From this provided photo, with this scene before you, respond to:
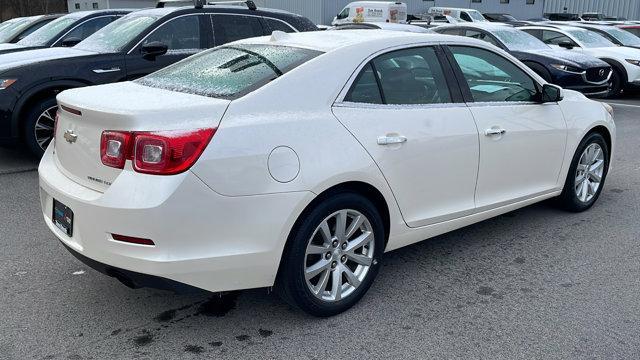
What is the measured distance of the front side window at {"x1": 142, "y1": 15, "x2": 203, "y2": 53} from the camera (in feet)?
22.6

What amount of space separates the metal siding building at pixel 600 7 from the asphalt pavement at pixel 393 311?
40.0 m

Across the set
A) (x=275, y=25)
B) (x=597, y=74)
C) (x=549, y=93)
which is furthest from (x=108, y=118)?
(x=597, y=74)

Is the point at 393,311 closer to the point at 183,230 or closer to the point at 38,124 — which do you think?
the point at 183,230

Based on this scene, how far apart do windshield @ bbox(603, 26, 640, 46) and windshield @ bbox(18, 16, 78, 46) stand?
12422 millimetres

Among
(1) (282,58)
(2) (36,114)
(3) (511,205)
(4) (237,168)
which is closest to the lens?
(4) (237,168)

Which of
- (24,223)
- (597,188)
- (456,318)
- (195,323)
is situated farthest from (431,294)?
(24,223)

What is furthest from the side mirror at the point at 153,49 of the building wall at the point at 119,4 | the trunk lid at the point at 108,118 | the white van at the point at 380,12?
the building wall at the point at 119,4

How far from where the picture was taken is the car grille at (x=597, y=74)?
10.7 meters

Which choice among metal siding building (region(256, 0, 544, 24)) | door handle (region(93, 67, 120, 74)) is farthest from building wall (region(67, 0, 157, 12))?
door handle (region(93, 67, 120, 74))

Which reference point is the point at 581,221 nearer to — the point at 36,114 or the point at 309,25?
the point at 309,25

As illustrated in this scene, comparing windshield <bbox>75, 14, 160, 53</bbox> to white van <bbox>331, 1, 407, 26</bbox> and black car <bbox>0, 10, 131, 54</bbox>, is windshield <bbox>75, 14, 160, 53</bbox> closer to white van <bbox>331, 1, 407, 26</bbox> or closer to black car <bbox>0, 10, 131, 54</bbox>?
black car <bbox>0, 10, 131, 54</bbox>

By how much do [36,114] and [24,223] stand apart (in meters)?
1.91

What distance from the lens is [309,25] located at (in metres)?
8.02

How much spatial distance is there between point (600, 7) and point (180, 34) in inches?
1551
